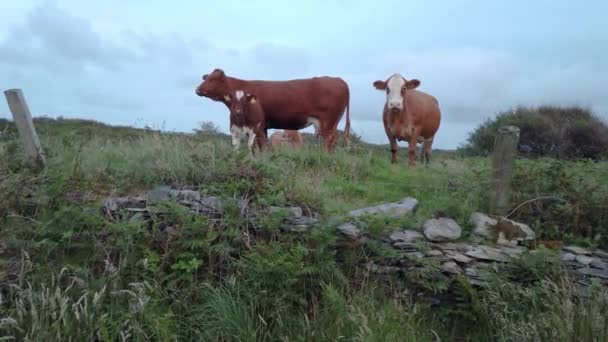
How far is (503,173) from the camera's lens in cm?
620

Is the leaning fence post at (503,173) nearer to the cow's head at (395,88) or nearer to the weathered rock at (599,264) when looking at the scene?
the weathered rock at (599,264)

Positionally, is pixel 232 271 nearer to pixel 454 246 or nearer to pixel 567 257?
pixel 454 246

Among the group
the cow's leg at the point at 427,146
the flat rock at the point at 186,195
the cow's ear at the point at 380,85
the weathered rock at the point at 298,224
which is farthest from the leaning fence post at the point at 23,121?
the cow's leg at the point at 427,146

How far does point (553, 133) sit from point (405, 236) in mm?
16000

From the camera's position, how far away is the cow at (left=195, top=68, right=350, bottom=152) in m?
12.0

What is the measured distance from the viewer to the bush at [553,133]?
18.7m

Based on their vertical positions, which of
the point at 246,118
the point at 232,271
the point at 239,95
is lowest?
the point at 232,271

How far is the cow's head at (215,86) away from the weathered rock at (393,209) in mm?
6518

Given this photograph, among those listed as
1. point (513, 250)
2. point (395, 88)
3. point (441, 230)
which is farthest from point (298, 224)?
point (395, 88)

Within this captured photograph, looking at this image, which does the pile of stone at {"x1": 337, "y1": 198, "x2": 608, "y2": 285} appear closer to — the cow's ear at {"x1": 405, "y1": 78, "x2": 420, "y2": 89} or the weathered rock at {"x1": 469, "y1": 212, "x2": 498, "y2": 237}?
the weathered rock at {"x1": 469, "y1": 212, "x2": 498, "y2": 237}

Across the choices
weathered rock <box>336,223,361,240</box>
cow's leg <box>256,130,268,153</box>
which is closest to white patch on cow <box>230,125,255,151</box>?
cow's leg <box>256,130,268,153</box>

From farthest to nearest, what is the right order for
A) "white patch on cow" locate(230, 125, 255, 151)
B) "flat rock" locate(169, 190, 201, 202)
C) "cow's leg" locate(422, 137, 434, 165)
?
"cow's leg" locate(422, 137, 434, 165) → "white patch on cow" locate(230, 125, 255, 151) → "flat rock" locate(169, 190, 201, 202)

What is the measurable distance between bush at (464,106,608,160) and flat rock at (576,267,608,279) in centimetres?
1288

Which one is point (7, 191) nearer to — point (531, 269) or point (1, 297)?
point (1, 297)
